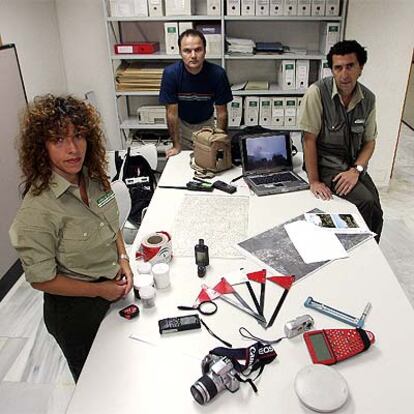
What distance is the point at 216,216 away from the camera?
6.74ft

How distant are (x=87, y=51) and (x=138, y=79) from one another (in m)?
0.66

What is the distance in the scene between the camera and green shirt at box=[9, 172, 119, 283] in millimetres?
1212

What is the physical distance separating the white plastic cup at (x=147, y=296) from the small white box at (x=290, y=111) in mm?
2673

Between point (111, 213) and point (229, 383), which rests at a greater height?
point (111, 213)

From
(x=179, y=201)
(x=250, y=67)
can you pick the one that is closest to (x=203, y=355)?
(x=179, y=201)

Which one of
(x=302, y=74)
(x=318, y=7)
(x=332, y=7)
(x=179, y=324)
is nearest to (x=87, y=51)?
(x=302, y=74)

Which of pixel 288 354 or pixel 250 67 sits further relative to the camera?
pixel 250 67

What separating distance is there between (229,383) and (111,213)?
27.1 inches

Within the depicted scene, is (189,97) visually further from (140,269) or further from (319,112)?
(140,269)

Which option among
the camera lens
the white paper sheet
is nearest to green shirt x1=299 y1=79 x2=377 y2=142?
the white paper sheet

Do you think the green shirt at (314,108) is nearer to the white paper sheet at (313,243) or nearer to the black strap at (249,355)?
the white paper sheet at (313,243)

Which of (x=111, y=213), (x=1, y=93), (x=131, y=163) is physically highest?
(x=1, y=93)

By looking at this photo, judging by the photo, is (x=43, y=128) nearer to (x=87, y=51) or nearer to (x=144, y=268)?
(x=144, y=268)

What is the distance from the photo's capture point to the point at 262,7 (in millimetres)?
3342
